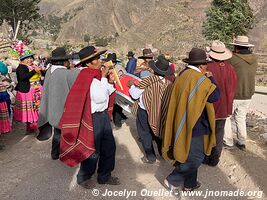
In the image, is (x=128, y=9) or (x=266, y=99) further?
(x=128, y=9)

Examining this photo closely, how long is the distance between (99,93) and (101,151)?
33.0 inches

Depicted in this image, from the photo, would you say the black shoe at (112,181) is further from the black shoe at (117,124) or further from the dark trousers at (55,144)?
the black shoe at (117,124)

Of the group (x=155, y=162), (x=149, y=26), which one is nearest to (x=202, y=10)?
(x=149, y=26)

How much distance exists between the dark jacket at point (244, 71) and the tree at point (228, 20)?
74.1 ft

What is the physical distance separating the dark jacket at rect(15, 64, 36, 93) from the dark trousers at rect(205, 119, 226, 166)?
3.40 metres

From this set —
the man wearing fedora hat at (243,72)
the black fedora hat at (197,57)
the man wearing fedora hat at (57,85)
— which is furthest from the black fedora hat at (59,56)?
the man wearing fedora hat at (243,72)

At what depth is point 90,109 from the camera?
143 inches

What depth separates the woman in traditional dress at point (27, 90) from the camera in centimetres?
559

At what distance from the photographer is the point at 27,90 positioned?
5.74m

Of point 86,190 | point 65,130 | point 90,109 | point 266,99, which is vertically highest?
point 90,109

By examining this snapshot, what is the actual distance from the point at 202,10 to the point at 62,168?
57232 millimetres

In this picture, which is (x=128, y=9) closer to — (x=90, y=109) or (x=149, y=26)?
(x=149, y=26)

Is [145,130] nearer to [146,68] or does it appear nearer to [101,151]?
[101,151]

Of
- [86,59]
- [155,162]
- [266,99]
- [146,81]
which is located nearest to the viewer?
[86,59]
